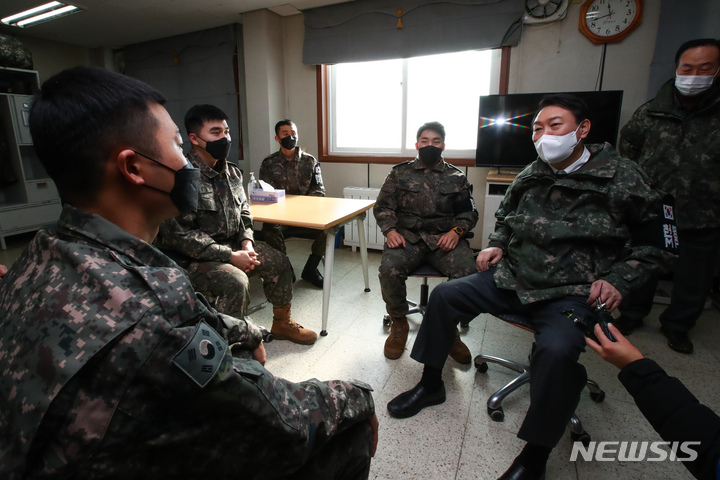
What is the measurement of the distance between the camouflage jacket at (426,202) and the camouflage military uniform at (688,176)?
1043 millimetres

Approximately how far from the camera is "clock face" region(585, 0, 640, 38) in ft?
9.30

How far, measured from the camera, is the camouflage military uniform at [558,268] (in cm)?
123

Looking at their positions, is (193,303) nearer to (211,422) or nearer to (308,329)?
(211,422)

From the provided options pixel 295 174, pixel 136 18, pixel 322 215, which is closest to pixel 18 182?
pixel 136 18

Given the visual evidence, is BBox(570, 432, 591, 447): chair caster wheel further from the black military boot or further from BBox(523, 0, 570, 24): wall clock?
BBox(523, 0, 570, 24): wall clock

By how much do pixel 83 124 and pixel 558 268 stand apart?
153 centimetres

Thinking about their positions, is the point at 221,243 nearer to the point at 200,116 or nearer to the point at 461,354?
the point at 200,116

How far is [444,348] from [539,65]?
9.07 ft

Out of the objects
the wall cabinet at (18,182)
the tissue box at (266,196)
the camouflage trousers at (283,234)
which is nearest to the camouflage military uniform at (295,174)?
the camouflage trousers at (283,234)

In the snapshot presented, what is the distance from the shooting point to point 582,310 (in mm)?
1387

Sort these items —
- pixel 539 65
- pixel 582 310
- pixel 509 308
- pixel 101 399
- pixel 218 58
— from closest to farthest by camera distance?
pixel 101 399 < pixel 582 310 < pixel 509 308 < pixel 539 65 < pixel 218 58

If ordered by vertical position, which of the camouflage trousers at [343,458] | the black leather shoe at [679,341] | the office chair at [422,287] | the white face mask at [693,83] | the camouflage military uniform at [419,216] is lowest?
the black leather shoe at [679,341]

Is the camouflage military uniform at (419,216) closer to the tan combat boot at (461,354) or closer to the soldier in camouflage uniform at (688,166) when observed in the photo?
the tan combat boot at (461,354)

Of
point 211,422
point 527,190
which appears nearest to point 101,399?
point 211,422
